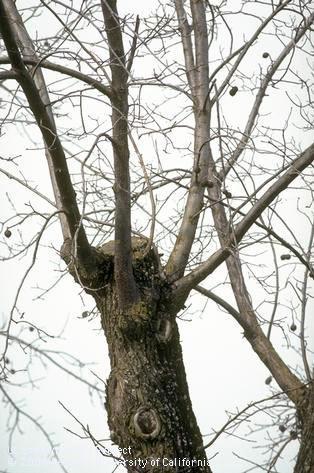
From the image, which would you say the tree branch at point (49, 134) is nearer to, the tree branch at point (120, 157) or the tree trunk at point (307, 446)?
the tree branch at point (120, 157)

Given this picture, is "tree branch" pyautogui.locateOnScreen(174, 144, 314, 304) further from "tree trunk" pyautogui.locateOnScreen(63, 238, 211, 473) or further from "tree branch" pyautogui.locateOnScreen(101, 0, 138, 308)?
"tree branch" pyautogui.locateOnScreen(101, 0, 138, 308)

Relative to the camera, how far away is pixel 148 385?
145 inches

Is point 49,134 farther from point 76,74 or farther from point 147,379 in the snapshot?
point 147,379

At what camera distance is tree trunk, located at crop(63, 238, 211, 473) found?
3.58 meters

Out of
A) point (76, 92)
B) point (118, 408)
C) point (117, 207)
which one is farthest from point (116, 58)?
point (118, 408)

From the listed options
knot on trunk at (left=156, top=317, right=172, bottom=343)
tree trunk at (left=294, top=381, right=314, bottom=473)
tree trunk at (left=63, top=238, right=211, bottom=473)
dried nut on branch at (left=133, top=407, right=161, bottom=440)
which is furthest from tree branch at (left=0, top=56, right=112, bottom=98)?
tree trunk at (left=294, top=381, right=314, bottom=473)

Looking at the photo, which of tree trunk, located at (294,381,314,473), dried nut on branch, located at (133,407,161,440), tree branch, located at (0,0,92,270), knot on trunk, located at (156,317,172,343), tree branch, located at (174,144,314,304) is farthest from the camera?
tree branch, located at (174,144,314,304)

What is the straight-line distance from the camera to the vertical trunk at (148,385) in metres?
3.58

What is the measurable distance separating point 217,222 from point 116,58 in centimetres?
206

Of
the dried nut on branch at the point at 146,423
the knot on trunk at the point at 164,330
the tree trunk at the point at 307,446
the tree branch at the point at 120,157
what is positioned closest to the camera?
the tree trunk at the point at 307,446

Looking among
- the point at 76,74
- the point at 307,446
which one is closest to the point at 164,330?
the point at 307,446

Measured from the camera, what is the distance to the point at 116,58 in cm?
348

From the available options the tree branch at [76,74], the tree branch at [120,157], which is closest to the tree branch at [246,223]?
the tree branch at [120,157]

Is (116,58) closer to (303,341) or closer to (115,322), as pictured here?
(115,322)
